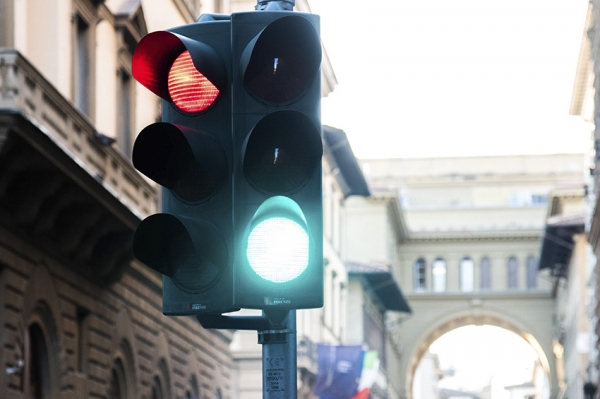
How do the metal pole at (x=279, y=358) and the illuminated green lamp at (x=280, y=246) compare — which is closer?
the illuminated green lamp at (x=280, y=246)

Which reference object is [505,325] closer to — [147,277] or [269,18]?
[147,277]

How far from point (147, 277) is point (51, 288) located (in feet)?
20.6

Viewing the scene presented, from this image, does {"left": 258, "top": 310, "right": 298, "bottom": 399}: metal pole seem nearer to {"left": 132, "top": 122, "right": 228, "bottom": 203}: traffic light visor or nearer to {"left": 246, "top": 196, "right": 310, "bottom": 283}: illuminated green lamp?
{"left": 246, "top": 196, "right": 310, "bottom": 283}: illuminated green lamp

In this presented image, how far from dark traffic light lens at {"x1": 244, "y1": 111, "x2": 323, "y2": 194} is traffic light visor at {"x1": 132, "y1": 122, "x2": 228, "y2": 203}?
0.39 feet

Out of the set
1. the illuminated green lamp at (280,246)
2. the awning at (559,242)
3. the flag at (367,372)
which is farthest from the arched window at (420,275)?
the illuminated green lamp at (280,246)

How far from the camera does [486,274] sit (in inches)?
3113

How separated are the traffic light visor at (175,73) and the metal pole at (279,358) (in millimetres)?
765

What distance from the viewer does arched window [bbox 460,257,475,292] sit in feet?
260

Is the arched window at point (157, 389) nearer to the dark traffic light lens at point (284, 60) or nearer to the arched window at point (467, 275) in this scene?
the dark traffic light lens at point (284, 60)

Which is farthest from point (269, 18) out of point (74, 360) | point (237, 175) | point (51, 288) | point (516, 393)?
point (516, 393)

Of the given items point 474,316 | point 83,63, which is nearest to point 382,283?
point 474,316

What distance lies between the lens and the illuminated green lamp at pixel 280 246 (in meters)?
4.16

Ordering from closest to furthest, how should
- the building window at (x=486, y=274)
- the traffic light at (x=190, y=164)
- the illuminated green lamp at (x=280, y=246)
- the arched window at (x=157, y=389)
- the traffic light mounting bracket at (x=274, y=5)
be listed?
the illuminated green lamp at (x=280, y=246) → the traffic light at (x=190, y=164) → the traffic light mounting bracket at (x=274, y=5) → the arched window at (x=157, y=389) → the building window at (x=486, y=274)

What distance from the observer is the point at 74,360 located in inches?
752
